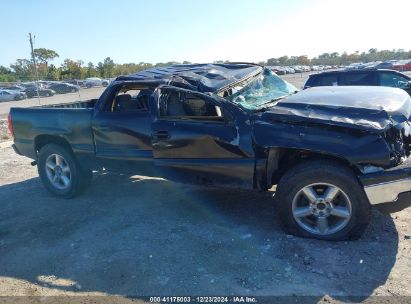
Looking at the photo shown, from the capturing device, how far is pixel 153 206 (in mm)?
5328

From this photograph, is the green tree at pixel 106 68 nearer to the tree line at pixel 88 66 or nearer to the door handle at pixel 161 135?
the tree line at pixel 88 66

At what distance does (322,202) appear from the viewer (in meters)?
3.86

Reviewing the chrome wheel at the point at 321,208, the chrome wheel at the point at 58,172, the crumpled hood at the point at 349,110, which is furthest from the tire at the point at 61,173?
the chrome wheel at the point at 321,208

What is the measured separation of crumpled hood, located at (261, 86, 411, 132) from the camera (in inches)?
144

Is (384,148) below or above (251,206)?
above

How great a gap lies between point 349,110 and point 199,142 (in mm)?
1590

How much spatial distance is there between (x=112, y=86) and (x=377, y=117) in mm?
3293

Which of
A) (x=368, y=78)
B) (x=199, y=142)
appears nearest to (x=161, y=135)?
(x=199, y=142)

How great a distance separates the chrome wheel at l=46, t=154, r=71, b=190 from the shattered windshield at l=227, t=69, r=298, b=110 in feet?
9.12

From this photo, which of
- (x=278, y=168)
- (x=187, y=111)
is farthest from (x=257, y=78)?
(x=278, y=168)

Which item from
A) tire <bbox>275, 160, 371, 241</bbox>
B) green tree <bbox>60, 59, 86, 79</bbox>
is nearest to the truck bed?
tire <bbox>275, 160, 371, 241</bbox>

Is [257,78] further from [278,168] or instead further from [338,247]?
[338,247]

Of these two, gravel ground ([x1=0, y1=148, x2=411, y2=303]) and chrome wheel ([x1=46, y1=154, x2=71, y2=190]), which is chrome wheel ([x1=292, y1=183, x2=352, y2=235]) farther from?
chrome wheel ([x1=46, y1=154, x2=71, y2=190])

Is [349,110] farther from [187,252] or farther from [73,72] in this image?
[73,72]
